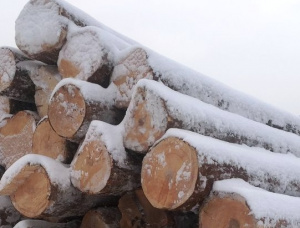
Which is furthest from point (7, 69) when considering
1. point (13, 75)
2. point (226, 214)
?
point (226, 214)

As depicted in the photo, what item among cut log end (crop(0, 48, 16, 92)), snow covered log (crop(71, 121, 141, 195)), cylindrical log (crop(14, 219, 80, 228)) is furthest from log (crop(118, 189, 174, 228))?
cut log end (crop(0, 48, 16, 92))

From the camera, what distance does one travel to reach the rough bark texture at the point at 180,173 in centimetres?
178

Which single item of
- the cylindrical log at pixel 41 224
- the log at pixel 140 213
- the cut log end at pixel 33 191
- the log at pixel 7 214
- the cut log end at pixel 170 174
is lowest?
the log at pixel 7 214

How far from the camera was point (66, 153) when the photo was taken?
2.44m

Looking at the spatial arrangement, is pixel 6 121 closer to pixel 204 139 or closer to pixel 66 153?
pixel 66 153

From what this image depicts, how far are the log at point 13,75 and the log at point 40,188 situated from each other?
0.76m

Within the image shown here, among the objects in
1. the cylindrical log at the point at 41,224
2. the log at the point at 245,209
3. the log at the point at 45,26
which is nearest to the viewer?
the log at the point at 245,209

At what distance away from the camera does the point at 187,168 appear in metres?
1.79

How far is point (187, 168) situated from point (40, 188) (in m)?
0.80

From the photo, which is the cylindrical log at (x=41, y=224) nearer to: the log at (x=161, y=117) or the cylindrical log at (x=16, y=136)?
the cylindrical log at (x=16, y=136)

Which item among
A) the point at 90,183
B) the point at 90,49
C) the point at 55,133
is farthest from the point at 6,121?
the point at 90,183

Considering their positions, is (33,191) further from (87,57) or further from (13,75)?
Result: (13,75)

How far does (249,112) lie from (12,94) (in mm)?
1527

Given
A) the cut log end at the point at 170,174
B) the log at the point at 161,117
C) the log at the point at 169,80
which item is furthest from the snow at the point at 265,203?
the log at the point at 169,80
